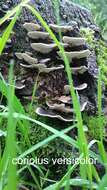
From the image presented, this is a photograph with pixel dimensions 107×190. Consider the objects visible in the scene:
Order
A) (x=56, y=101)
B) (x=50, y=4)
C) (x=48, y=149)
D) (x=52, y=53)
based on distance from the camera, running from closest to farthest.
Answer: (x=48, y=149)
(x=56, y=101)
(x=52, y=53)
(x=50, y=4)

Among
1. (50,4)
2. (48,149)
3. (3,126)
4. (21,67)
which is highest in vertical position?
(50,4)

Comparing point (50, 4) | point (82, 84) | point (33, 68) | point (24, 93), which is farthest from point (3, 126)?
point (50, 4)

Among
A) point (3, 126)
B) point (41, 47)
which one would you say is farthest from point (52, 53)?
point (3, 126)

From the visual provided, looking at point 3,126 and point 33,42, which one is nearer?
point 3,126

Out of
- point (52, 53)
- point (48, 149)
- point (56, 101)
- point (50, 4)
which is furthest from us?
point (50, 4)

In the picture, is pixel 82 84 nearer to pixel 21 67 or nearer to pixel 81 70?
pixel 81 70

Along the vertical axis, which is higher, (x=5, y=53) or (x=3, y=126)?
(x=5, y=53)
